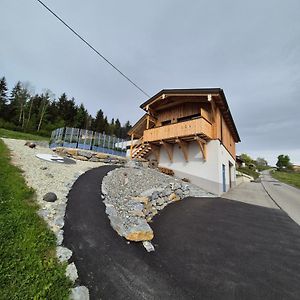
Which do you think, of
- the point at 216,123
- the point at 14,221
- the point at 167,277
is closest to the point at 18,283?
the point at 14,221

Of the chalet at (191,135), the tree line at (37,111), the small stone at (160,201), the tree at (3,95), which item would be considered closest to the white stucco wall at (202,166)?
the chalet at (191,135)

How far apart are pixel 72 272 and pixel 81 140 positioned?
48.8ft

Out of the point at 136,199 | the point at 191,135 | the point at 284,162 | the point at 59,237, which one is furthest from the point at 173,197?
the point at 284,162

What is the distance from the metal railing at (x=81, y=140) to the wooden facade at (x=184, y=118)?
10.6 ft

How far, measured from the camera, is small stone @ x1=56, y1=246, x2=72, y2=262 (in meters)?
3.31

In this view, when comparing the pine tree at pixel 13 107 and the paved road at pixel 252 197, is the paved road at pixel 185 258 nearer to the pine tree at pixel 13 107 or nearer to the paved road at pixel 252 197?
the paved road at pixel 252 197

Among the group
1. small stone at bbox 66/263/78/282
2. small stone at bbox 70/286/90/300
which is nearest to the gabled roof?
small stone at bbox 66/263/78/282

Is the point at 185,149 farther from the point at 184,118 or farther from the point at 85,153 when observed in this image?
the point at 85,153

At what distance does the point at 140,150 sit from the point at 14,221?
13272 mm

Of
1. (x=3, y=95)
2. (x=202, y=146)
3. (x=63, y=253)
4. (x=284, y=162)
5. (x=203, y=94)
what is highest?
(x=3, y=95)

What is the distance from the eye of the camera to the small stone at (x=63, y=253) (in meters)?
3.31

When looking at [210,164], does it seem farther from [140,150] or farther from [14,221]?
[14,221]

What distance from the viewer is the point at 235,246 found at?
4715 mm

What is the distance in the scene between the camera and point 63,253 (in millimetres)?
3436
